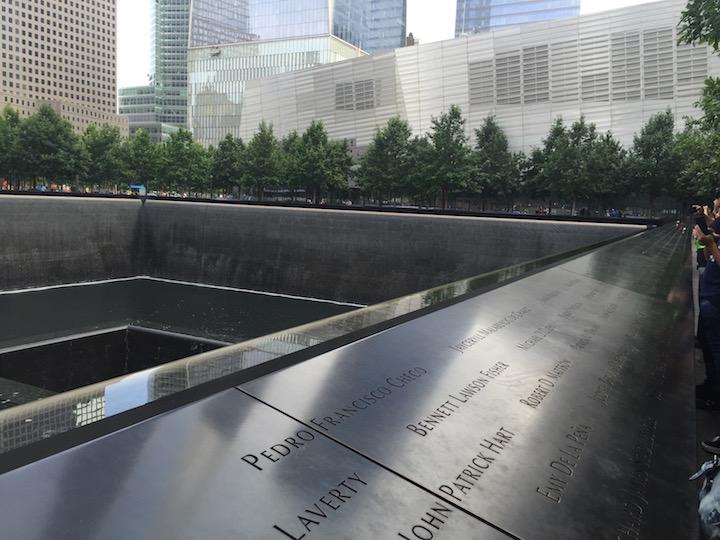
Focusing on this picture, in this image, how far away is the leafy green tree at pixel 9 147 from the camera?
146 ft

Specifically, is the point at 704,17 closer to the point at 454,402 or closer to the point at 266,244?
the point at 454,402

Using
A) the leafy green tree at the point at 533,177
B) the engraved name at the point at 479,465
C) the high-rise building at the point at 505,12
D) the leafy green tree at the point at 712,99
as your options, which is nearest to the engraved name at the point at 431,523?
the engraved name at the point at 479,465

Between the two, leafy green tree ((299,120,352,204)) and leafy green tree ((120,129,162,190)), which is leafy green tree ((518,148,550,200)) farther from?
leafy green tree ((120,129,162,190))

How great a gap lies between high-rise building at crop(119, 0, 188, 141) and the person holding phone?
147997 millimetres

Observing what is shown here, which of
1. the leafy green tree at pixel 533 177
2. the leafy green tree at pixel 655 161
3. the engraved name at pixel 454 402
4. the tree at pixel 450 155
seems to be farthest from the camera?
the leafy green tree at pixel 533 177

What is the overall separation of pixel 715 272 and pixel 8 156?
51.2 metres

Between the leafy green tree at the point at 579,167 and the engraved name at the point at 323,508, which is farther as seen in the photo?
the leafy green tree at the point at 579,167

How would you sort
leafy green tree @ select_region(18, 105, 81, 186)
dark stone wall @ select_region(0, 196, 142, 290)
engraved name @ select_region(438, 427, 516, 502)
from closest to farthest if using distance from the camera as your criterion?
1. engraved name @ select_region(438, 427, 516, 502)
2. dark stone wall @ select_region(0, 196, 142, 290)
3. leafy green tree @ select_region(18, 105, 81, 186)

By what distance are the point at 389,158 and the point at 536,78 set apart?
47.4ft

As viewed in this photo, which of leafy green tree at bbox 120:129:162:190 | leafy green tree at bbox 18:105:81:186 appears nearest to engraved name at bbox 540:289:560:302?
leafy green tree at bbox 18:105:81:186

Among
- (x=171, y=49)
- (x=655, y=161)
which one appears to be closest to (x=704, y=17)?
(x=655, y=161)

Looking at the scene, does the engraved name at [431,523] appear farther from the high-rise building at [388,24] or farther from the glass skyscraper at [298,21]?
the high-rise building at [388,24]

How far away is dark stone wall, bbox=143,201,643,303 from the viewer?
1939 cm

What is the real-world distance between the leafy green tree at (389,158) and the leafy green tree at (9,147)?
2786 cm
